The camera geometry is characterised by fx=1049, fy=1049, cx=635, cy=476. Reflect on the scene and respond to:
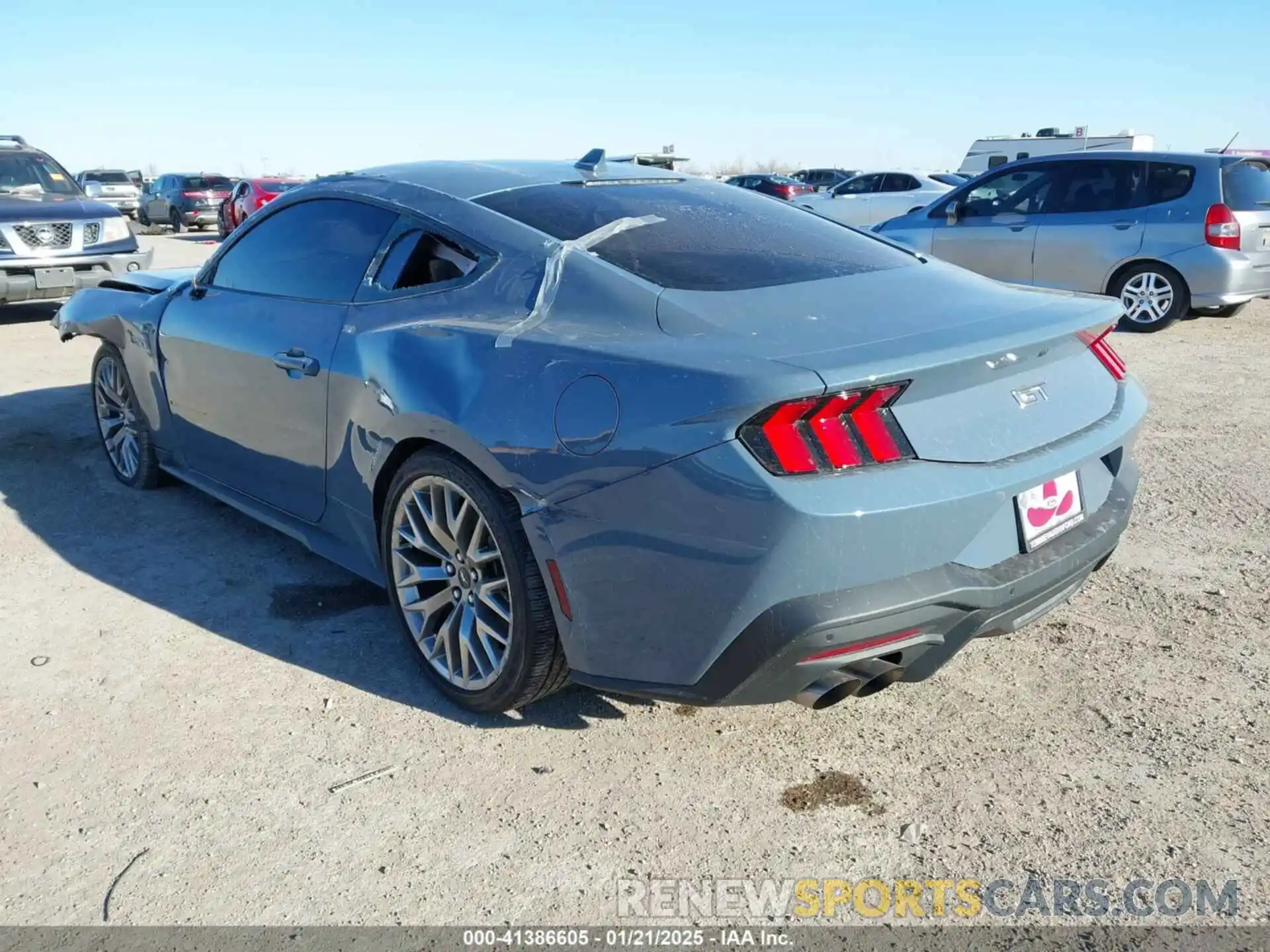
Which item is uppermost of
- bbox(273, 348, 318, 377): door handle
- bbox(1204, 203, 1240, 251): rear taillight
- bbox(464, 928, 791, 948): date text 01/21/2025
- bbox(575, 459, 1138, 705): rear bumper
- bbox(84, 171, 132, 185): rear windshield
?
Result: bbox(84, 171, 132, 185): rear windshield

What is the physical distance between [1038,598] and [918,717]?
55cm

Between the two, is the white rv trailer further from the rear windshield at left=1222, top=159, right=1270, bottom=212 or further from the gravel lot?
the gravel lot

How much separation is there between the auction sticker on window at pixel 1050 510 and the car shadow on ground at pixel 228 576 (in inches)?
49.9

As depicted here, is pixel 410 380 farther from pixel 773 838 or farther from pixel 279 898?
pixel 773 838

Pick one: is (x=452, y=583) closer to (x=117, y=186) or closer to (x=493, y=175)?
(x=493, y=175)

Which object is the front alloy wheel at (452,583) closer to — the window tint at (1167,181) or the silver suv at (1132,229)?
the silver suv at (1132,229)

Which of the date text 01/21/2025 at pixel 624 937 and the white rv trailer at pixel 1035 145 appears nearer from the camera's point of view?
the date text 01/21/2025 at pixel 624 937

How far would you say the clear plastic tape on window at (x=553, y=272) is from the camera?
280 centimetres

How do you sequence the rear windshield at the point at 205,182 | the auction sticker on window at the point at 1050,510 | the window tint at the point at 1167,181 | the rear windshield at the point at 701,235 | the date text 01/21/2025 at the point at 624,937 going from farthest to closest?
the rear windshield at the point at 205,182, the window tint at the point at 1167,181, the rear windshield at the point at 701,235, the auction sticker on window at the point at 1050,510, the date text 01/21/2025 at the point at 624,937

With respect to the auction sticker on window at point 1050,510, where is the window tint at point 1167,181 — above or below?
above

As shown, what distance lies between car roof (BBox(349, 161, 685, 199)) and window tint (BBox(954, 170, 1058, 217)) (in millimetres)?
7187

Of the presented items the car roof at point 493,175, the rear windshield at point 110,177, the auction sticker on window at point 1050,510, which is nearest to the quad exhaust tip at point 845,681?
the auction sticker on window at point 1050,510

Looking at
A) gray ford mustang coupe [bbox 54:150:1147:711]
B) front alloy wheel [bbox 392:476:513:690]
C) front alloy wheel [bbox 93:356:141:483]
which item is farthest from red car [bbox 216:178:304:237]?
front alloy wheel [bbox 392:476:513:690]

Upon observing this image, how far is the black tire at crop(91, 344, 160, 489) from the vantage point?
16.0 ft
